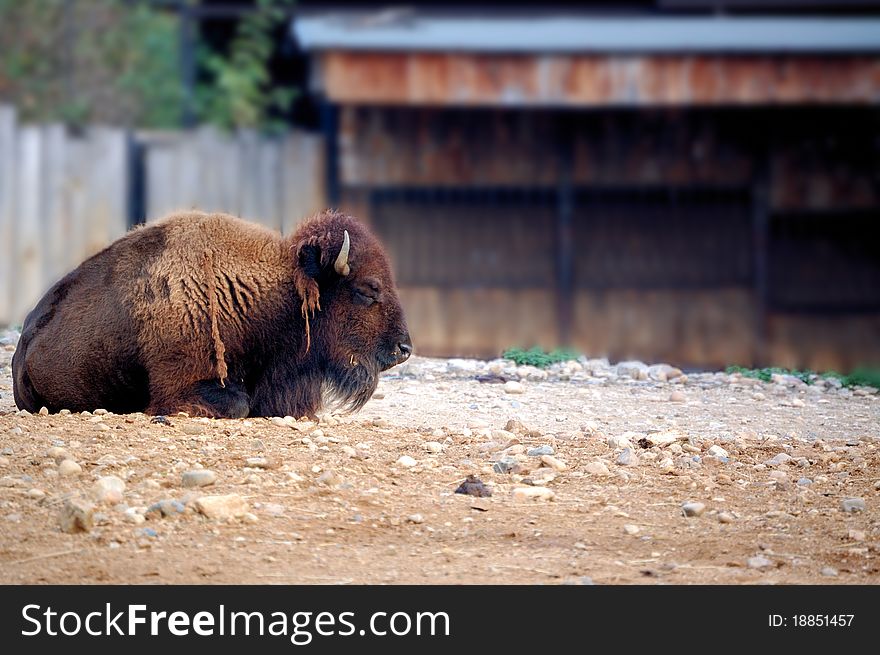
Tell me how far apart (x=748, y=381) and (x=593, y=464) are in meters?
3.14

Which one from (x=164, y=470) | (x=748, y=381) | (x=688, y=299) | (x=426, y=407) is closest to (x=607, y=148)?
(x=688, y=299)

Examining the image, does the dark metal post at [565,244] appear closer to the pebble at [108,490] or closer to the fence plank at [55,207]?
the fence plank at [55,207]

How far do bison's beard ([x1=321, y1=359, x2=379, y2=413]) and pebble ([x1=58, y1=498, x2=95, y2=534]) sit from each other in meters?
2.35

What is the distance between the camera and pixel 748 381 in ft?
26.8

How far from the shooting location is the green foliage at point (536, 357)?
855 cm

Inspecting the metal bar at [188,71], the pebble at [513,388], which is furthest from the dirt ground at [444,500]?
the metal bar at [188,71]

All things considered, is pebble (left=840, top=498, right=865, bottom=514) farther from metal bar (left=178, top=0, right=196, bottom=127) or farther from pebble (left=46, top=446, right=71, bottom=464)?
metal bar (left=178, top=0, right=196, bottom=127)

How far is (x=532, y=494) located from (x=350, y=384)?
188 centimetres

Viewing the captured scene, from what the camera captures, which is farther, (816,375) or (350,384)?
(816,375)

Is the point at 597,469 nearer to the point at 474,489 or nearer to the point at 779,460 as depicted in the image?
the point at 474,489

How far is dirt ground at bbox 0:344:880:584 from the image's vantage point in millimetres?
4070

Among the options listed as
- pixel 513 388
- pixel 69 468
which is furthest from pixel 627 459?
pixel 69 468

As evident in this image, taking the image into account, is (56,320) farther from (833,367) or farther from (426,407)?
(833,367)

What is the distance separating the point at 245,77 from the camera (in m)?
12.8
